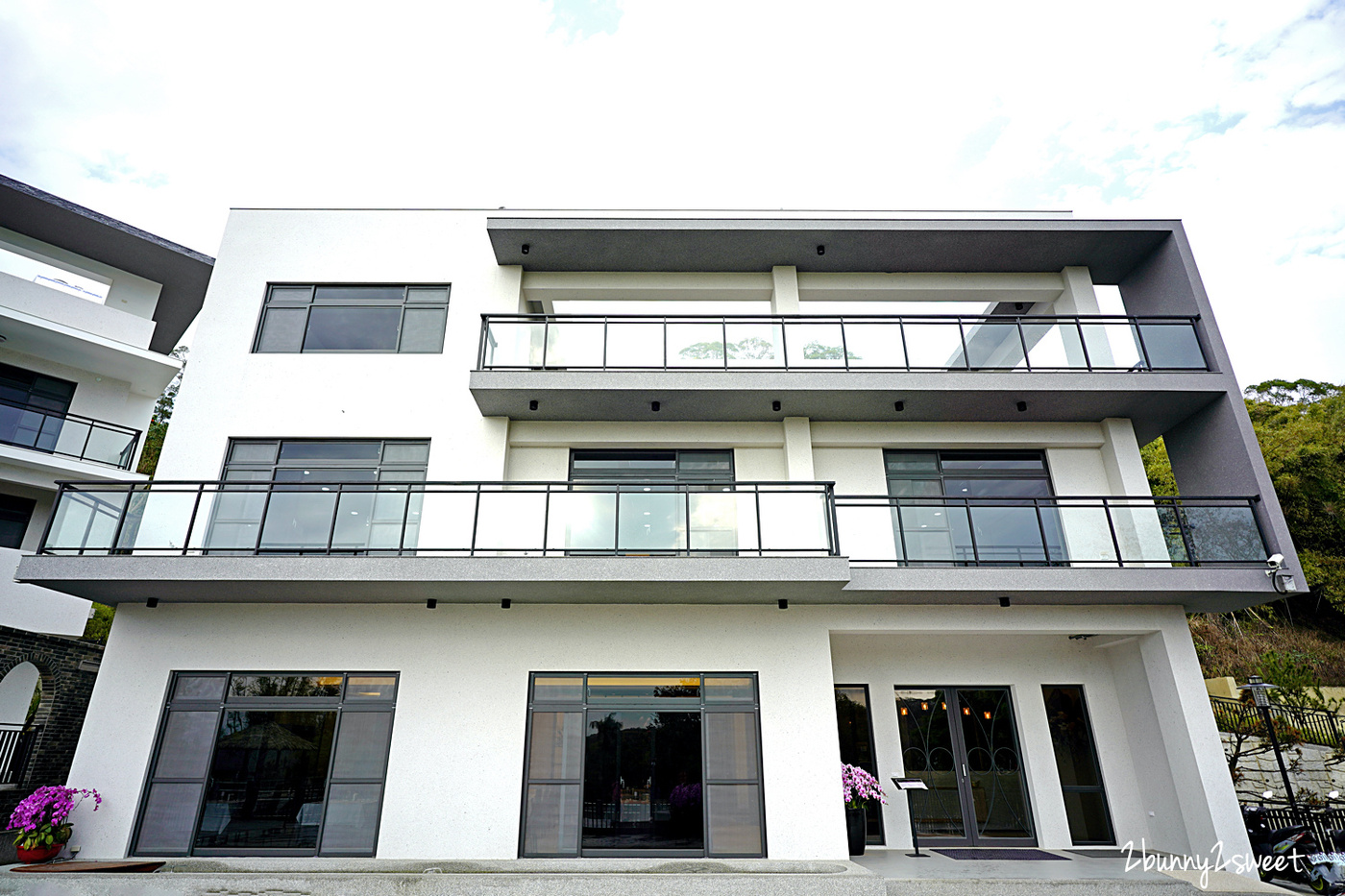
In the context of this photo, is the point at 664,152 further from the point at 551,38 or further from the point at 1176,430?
the point at 1176,430

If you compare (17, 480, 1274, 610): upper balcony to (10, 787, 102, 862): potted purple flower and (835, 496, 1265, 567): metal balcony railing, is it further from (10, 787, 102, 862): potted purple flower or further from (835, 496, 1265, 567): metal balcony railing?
(10, 787, 102, 862): potted purple flower

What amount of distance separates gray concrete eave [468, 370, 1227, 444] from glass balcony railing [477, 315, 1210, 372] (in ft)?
0.90

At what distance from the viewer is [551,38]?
18.8m

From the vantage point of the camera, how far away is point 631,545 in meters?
8.69

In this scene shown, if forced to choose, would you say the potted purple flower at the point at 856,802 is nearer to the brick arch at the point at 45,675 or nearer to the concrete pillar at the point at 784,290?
the concrete pillar at the point at 784,290

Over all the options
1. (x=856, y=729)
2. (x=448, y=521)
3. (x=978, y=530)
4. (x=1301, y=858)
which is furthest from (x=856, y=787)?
(x=448, y=521)

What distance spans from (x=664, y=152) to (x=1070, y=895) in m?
23.7

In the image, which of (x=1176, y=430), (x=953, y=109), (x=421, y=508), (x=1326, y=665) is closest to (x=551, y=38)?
(x=953, y=109)

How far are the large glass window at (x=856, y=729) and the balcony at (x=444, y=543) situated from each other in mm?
2778

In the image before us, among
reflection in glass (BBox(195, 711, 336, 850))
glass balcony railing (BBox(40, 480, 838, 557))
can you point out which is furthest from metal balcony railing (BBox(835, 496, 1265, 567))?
reflection in glass (BBox(195, 711, 336, 850))

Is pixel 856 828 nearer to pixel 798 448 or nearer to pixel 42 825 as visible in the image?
pixel 798 448

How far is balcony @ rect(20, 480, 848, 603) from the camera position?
8344 mm

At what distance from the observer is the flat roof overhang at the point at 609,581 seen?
8.32 metres

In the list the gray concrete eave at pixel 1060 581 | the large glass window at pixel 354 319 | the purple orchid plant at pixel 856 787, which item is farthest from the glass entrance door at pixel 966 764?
the large glass window at pixel 354 319
